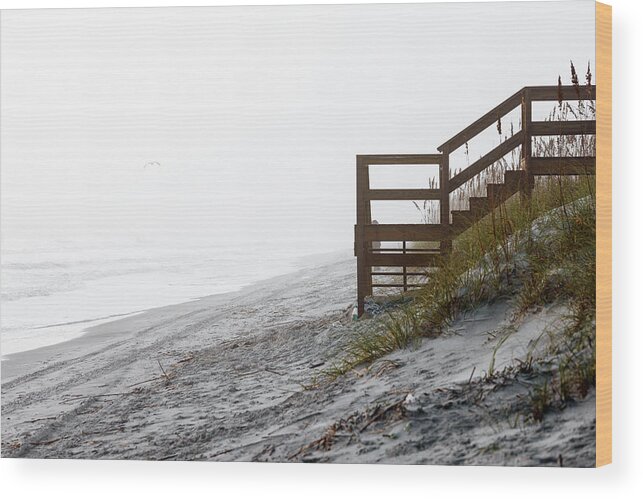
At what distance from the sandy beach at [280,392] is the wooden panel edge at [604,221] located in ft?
0.61

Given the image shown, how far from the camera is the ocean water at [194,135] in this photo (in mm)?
4848

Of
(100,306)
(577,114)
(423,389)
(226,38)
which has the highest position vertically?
(226,38)

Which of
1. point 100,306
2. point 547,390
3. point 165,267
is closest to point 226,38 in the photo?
point 165,267

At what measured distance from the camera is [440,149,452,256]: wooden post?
16.2 feet

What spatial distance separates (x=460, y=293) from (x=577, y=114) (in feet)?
3.39

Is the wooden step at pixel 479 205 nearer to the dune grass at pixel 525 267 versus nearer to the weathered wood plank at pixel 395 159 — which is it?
the dune grass at pixel 525 267

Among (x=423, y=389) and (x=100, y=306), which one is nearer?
(x=423, y=389)

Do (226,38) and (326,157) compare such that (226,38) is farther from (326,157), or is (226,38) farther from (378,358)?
(378,358)

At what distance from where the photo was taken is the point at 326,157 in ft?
16.2

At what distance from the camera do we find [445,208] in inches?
198

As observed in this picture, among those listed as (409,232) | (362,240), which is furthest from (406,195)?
(362,240)

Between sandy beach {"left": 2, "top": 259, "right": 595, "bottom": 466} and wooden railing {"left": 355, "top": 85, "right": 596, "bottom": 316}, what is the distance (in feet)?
0.67

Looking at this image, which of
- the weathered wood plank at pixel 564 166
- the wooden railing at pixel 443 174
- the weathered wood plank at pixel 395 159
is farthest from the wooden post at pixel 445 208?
the weathered wood plank at pixel 564 166

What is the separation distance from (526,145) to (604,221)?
0.59 metres
